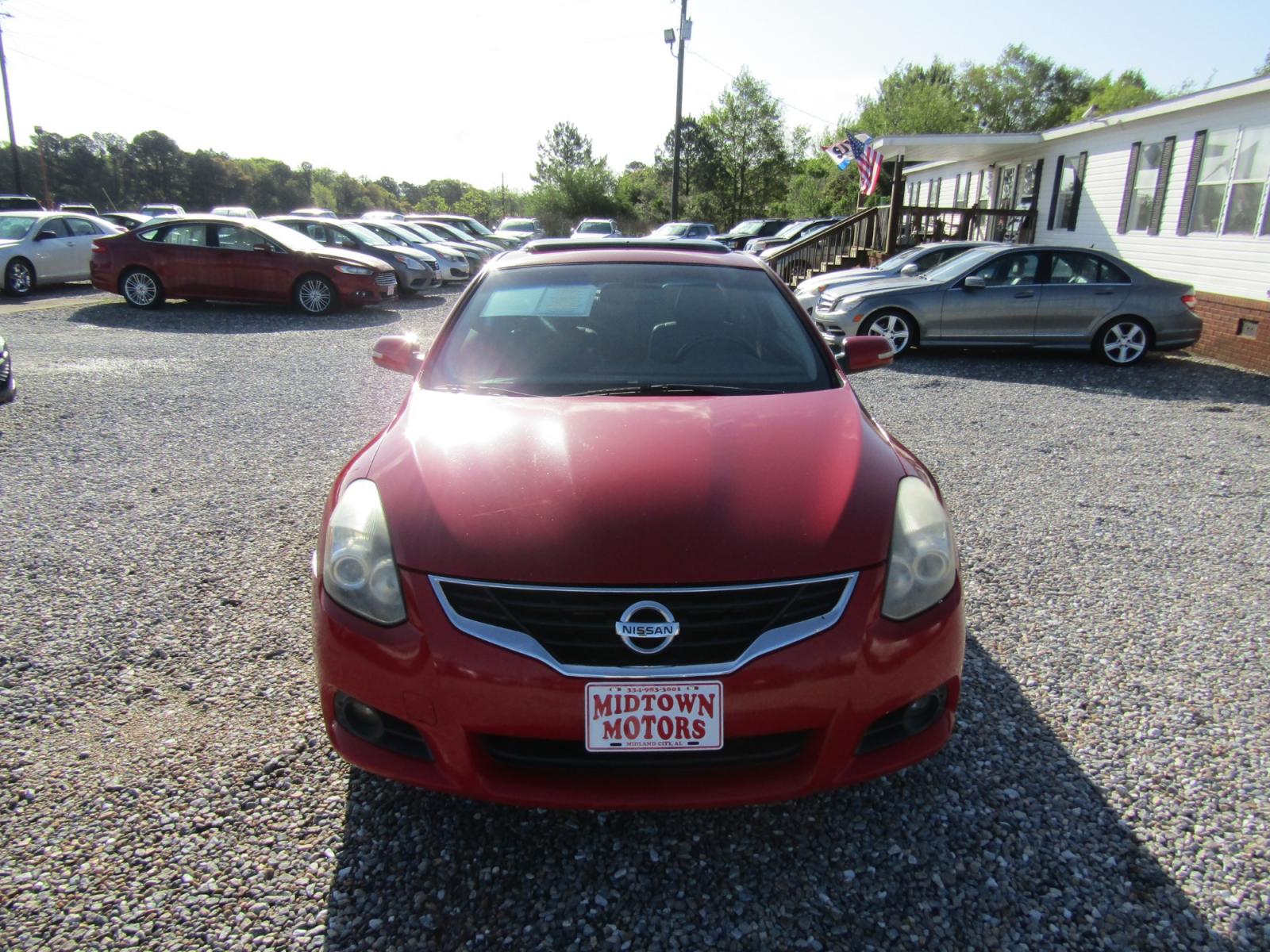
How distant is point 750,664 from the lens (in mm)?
1891

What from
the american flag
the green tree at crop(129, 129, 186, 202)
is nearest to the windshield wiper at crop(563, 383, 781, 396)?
the american flag

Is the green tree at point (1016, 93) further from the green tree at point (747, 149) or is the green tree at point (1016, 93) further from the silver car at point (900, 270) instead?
the silver car at point (900, 270)

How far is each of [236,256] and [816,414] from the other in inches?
510

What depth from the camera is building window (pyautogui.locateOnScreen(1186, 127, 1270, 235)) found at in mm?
10406

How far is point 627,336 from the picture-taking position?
3.20 metres

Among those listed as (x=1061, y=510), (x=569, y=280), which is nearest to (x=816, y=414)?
(x=569, y=280)

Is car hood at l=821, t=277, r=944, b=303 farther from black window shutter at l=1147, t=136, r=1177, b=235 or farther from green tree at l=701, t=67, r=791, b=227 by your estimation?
green tree at l=701, t=67, r=791, b=227

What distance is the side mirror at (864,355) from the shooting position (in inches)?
138

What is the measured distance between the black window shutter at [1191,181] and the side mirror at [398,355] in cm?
1247

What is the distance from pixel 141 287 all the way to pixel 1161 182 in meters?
15.9

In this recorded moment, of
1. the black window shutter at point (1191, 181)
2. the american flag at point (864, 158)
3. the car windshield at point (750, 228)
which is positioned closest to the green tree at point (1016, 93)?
the car windshield at point (750, 228)

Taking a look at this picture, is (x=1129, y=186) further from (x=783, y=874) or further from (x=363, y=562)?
(x=363, y=562)

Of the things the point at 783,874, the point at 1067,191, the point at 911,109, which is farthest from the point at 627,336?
the point at 911,109

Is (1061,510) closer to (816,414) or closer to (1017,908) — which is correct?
(816,414)
